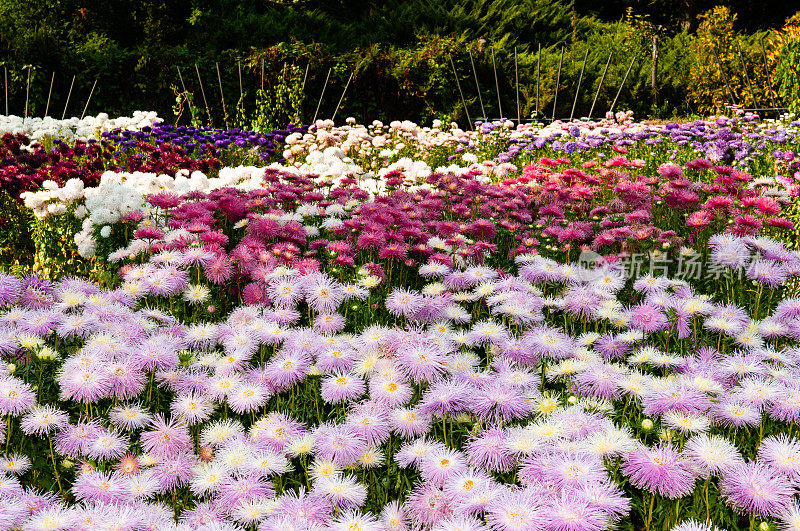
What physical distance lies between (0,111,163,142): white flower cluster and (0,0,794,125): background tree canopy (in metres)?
1.55

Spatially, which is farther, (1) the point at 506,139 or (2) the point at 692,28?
(2) the point at 692,28

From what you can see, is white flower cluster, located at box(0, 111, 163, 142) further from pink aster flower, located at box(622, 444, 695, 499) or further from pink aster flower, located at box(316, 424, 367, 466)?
pink aster flower, located at box(622, 444, 695, 499)

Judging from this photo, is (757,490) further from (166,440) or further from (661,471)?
(166,440)

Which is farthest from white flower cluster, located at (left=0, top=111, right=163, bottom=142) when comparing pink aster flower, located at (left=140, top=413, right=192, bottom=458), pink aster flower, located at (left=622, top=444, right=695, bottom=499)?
pink aster flower, located at (left=622, top=444, right=695, bottom=499)

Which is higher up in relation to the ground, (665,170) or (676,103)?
(665,170)

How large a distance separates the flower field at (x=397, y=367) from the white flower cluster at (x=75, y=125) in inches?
153

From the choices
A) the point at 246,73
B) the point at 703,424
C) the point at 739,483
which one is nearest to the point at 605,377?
the point at 703,424

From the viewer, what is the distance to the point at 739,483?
1476mm

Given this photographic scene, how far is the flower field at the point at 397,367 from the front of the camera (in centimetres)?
151

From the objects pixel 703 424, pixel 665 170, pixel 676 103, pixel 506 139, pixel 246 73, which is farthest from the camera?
pixel 676 103

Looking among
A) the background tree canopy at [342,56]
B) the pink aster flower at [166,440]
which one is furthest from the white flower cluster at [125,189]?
the background tree canopy at [342,56]

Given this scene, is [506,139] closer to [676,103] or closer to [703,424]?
[703,424]

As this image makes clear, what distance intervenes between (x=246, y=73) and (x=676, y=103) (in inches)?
323

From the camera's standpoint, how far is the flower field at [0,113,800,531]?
151cm
